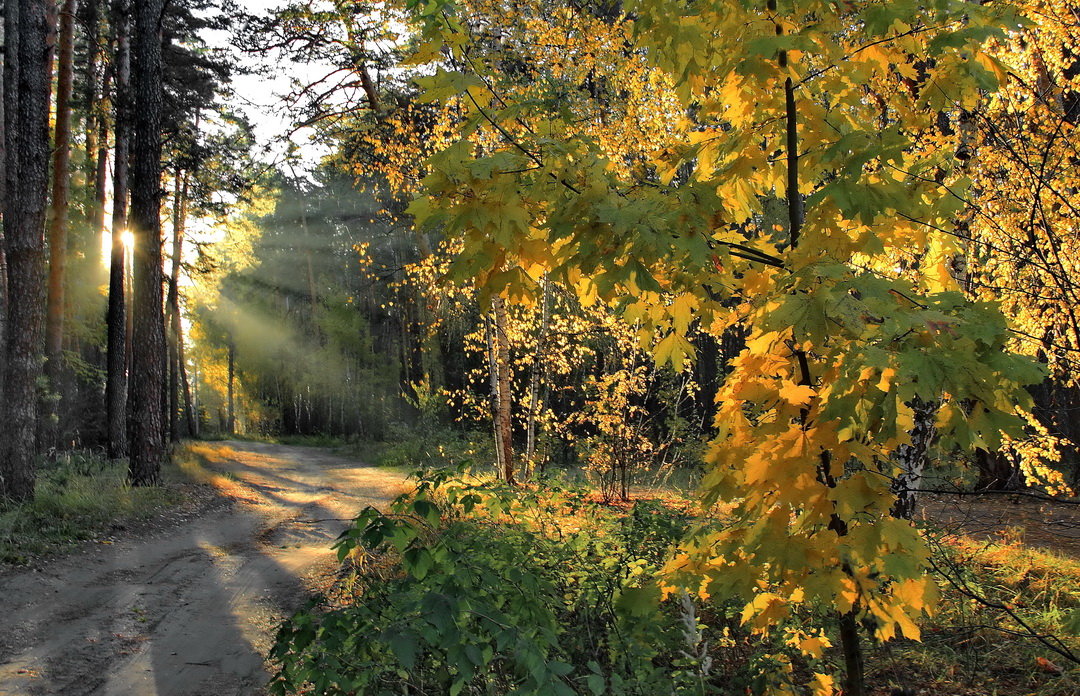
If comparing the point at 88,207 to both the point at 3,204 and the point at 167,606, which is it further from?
the point at 167,606

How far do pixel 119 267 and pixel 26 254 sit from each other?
4534mm

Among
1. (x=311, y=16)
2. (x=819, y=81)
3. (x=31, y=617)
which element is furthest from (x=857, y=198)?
(x=311, y=16)

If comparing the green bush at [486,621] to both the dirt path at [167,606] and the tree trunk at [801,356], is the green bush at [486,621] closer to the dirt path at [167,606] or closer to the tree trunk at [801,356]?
the tree trunk at [801,356]

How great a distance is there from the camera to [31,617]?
17.2 feet

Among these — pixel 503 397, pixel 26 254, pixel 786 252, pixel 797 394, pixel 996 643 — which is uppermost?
pixel 26 254

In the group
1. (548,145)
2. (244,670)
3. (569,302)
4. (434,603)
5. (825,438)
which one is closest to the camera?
(434,603)

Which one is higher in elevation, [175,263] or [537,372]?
[175,263]

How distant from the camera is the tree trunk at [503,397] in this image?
10.3 metres

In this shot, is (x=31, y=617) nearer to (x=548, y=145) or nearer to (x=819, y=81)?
(x=548, y=145)

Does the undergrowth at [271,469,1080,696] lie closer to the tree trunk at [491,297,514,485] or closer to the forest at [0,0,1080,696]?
the forest at [0,0,1080,696]

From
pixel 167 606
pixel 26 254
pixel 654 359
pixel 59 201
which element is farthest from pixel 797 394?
pixel 59 201

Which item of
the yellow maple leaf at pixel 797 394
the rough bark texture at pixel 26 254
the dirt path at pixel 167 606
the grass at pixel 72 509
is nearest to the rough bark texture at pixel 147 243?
the grass at pixel 72 509

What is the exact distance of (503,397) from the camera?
35.1 ft

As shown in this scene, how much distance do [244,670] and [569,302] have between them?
7339 millimetres
